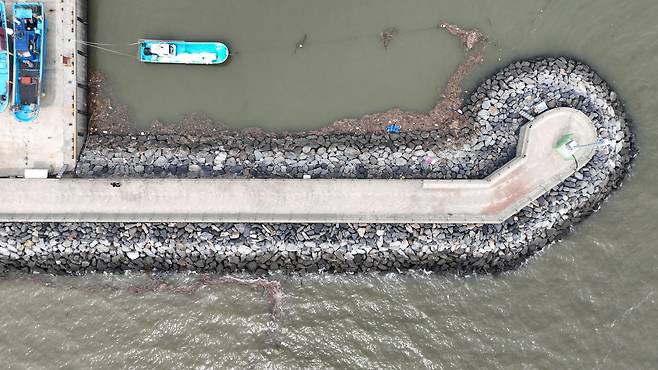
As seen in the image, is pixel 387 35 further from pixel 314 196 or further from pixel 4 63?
pixel 4 63

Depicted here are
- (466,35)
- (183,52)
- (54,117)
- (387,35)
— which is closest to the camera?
(54,117)

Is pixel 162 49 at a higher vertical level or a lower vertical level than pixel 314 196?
higher

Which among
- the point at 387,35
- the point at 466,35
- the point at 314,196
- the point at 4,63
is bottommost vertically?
the point at 314,196

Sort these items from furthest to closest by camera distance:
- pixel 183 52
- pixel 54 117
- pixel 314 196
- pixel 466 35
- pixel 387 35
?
pixel 466 35, pixel 387 35, pixel 183 52, pixel 54 117, pixel 314 196

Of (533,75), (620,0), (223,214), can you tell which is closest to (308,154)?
(223,214)

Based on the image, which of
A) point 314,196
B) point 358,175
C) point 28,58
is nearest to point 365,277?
point 314,196

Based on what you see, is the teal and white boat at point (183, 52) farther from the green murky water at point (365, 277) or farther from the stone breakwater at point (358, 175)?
the stone breakwater at point (358, 175)
